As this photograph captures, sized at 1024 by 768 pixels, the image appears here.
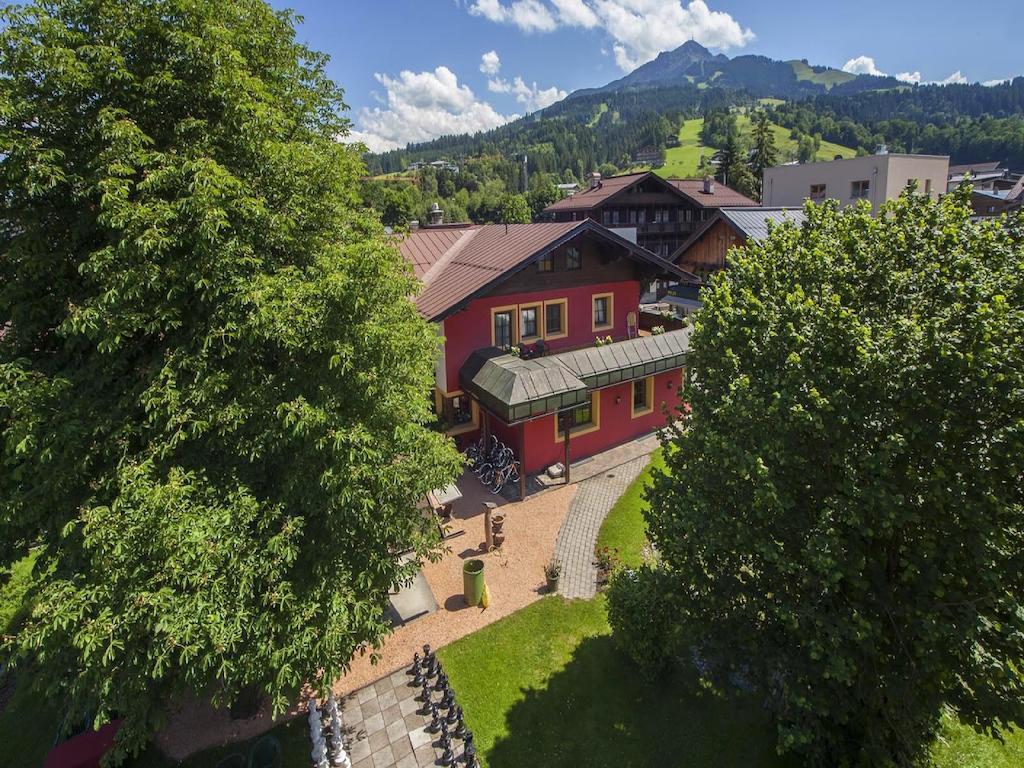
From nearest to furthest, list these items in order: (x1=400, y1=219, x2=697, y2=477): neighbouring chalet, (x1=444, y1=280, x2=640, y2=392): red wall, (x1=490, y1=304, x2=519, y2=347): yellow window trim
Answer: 1. (x1=400, y1=219, x2=697, y2=477): neighbouring chalet
2. (x1=444, y1=280, x2=640, y2=392): red wall
3. (x1=490, y1=304, x2=519, y2=347): yellow window trim

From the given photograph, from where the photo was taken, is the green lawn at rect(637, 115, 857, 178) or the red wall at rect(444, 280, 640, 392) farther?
the green lawn at rect(637, 115, 857, 178)

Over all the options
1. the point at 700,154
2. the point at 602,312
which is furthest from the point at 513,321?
the point at 700,154

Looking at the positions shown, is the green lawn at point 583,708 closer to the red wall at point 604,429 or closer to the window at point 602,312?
the red wall at point 604,429

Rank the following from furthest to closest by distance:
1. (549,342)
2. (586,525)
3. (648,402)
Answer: (648,402), (549,342), (586,525)

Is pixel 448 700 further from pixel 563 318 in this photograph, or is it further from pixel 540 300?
pixel 563 318

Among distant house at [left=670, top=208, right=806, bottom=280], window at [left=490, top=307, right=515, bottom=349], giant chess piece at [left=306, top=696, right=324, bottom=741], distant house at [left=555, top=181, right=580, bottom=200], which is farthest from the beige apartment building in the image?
distant house at [left=555, top=181, right=580, bottom=200]

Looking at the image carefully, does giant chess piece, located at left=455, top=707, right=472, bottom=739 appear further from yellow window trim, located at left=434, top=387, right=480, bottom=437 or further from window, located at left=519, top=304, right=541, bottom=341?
window, located at left=519, top=304, right=541, bottom=341

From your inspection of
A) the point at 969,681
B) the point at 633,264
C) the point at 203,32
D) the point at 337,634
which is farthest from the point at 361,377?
the point at 633,264
